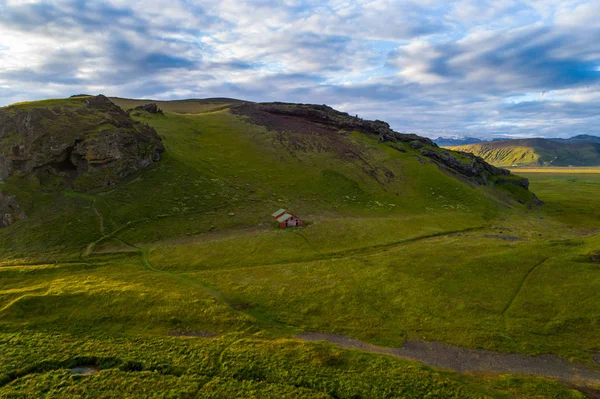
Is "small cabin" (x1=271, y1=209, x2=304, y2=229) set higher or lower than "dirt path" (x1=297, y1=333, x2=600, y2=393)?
higher

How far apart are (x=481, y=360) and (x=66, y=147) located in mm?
91917

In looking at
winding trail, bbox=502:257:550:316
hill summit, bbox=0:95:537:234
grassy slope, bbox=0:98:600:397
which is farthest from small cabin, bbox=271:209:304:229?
winding trail, bbox=502:257:550:316

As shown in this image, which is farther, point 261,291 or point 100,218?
point 100,218

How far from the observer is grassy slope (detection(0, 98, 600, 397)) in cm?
2859

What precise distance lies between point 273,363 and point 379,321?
15.4m

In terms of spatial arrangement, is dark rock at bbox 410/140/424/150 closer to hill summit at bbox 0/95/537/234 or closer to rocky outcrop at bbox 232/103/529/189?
rocky outcrop at bbox 232/103/529/189

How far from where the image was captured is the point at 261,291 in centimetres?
4562

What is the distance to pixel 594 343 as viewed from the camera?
34.8 metres

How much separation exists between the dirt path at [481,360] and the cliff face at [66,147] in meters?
A: 68.3

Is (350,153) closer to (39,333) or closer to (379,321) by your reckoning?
(379,321)

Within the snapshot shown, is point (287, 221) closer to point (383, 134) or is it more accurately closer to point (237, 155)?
point (237, 155)

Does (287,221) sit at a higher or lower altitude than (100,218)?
lower

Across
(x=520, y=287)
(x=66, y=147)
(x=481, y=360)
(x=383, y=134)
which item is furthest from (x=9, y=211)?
(x=383, y=134)

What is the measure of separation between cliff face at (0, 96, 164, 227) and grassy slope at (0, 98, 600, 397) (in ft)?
15.4
